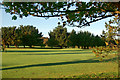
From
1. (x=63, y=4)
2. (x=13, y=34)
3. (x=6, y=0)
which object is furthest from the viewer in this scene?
(x=13, y=34)

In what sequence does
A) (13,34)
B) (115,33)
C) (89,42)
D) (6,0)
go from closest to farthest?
(6,0), (115,33), (13,34), (89,42)

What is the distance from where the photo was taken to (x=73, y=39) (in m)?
70.8

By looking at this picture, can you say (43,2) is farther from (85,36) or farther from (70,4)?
(85,36)

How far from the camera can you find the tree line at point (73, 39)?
69000 millimetres

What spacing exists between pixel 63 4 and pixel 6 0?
196 centimetres

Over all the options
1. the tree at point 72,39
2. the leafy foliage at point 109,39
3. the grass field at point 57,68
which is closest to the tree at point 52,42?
the tree at point 72,39

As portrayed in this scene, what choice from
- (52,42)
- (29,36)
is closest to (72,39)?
(52,42)

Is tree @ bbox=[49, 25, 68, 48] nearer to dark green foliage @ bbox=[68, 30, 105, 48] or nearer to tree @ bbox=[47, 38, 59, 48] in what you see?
tree @ bbox=[47, 38, 59, 48]

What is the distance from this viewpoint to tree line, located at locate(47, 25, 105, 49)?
69.0m

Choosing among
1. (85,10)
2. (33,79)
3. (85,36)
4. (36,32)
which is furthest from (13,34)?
(85,10)

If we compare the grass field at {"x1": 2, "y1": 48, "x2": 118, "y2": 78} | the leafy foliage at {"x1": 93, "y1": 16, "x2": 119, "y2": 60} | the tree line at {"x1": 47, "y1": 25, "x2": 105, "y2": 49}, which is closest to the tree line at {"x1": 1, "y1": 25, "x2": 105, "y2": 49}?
the tree line at {"x1": 47, "y1": 25, "x2": 105, "y2": 49}

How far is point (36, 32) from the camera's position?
73.4 metres

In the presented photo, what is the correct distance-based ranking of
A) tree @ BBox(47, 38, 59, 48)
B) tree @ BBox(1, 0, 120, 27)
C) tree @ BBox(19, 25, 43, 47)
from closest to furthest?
tree @ BBox(1, 0, 120, 27) < tree @ BBox(19, 25, 43, 47) < tree @ BBox(47, 38, 59, 48)

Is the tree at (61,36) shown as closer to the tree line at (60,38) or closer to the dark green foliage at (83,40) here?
the tree line at (60,38)
